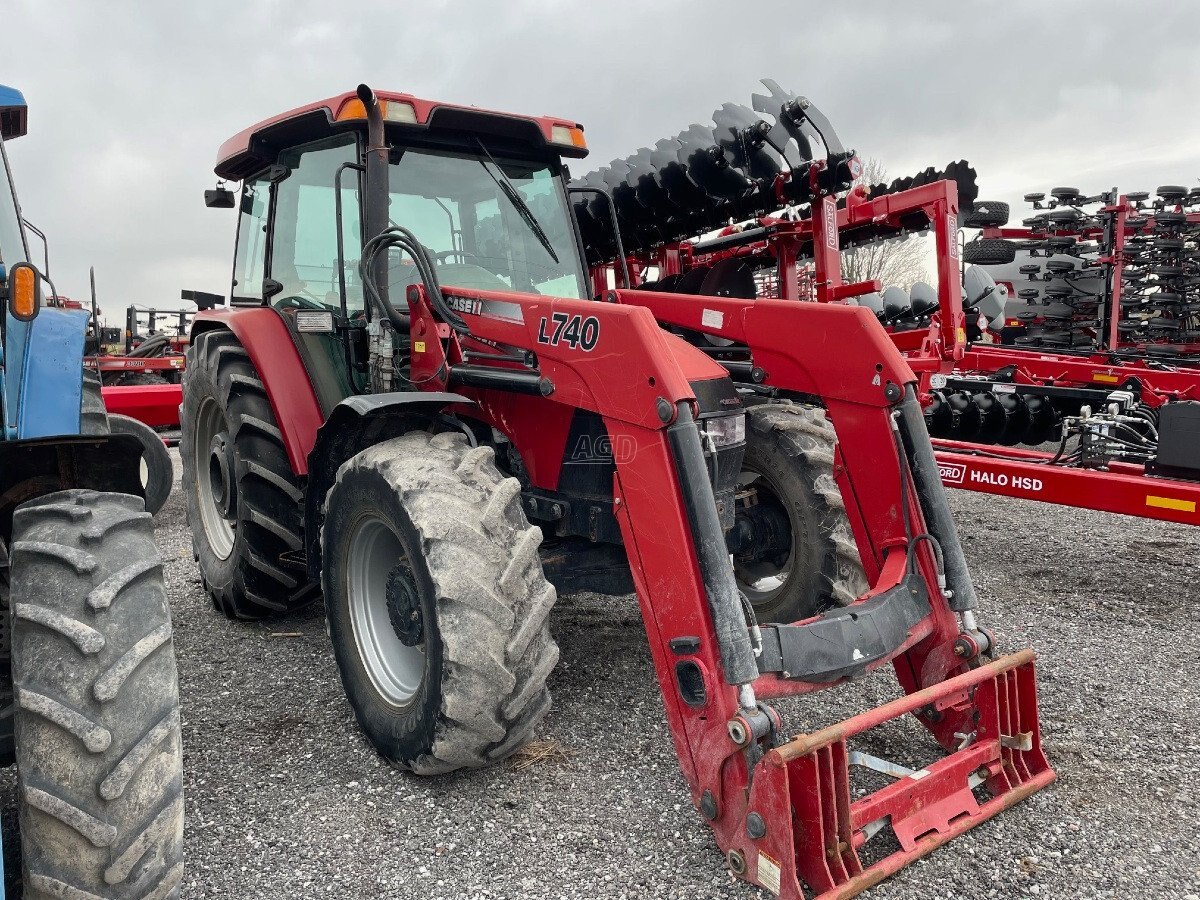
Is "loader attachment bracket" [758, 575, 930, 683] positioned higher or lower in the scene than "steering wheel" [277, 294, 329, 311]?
lower

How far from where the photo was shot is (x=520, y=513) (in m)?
2.88

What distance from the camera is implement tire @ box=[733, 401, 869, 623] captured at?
362 cm

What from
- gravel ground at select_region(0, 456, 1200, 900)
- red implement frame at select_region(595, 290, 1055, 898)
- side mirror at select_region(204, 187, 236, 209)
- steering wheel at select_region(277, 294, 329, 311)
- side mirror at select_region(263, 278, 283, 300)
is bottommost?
gravel ground at select_region(0, 456, 1200, 900)

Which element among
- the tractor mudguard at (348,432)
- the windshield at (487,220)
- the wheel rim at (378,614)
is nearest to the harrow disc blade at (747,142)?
the windshield at (487,220)

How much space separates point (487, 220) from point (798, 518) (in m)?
1.84

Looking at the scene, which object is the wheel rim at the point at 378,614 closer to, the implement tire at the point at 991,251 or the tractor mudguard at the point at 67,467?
the tractor mudguard at the point at 67,467

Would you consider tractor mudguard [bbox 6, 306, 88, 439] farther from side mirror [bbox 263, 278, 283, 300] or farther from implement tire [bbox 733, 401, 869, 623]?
implement tire [bbox 733, 401, 869, 623]

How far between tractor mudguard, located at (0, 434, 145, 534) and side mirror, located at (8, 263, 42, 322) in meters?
0.34

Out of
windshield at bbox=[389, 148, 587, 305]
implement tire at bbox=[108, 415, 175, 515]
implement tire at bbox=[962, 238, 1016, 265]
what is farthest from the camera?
implement tire at bbox=[962, 238, 1016, 265]

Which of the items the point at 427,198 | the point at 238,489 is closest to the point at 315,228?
the point at 427,198

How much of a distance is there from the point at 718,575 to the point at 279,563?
2.43 m

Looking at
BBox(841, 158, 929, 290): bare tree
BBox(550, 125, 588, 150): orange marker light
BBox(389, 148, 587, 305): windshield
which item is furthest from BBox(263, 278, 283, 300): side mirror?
BBox(841, 158, 929, 290): bare tree

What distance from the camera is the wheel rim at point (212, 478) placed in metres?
4.65

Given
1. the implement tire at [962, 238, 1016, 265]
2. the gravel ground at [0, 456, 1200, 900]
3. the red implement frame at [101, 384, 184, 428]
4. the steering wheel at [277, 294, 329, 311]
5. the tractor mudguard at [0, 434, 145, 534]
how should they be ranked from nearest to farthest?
the tractor mudguard at [0, 434, 145, 534]
the gravel ground at [0, 456, 1200, 900]
the steering wheel at [277, 294, 329, 311]
the red implement frame at [101, 384, 184, 428]
the implement tire at [962, 238, 1016, 265]
